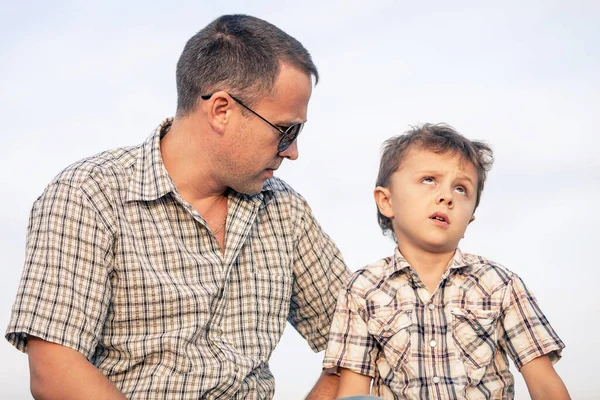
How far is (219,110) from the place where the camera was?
4.02 meters

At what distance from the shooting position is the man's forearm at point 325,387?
13.1ft

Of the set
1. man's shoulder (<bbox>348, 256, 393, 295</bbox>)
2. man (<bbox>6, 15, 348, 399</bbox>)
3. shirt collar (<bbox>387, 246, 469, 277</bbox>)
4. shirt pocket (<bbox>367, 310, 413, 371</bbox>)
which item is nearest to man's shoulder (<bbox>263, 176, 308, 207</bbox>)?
man (<bbox>6, 15, 348, 399</bbox>)

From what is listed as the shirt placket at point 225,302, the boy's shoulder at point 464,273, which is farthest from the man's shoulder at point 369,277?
the shirt placket at point 225,302

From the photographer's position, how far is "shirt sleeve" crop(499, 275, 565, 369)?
362 centimetres

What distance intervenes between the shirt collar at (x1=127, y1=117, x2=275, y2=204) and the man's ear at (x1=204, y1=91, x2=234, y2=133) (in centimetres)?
31

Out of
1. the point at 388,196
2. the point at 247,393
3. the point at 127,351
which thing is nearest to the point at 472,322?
the point at 388,196

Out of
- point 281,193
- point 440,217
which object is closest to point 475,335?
point 440,217

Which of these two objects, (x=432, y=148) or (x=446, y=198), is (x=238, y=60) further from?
(x=446, y=198)

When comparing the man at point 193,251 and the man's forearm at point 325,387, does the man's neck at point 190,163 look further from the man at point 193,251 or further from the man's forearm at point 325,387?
the man's forearm at point 325,387

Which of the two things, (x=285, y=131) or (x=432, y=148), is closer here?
(x=432, y=148)

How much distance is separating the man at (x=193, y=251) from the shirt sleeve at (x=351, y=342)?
282 millimetres

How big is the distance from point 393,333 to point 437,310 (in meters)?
0.24

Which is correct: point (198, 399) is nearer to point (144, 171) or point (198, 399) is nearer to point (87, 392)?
point (87, 392)

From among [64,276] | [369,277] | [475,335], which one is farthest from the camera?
[369,277]
